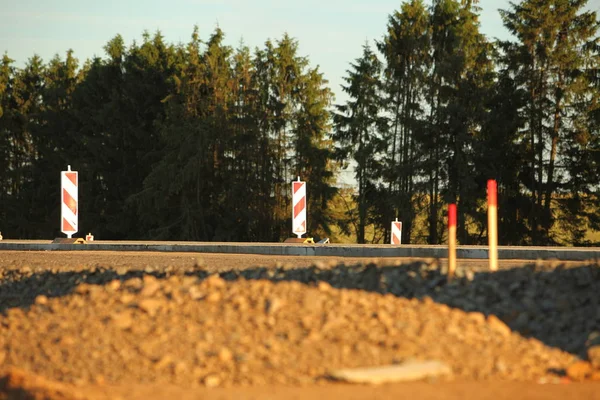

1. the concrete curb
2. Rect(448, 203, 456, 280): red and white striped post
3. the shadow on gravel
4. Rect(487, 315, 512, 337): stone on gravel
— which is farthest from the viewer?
the concrete curb

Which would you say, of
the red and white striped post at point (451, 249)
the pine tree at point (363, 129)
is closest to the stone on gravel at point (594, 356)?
the red and white striped post at point (451, 249)

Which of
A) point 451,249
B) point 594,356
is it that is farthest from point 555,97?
point 594,356

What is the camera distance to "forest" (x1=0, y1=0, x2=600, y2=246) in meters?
48.2

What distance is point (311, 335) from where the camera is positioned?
24.5 feet

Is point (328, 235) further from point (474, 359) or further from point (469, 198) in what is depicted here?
point (474, 359)

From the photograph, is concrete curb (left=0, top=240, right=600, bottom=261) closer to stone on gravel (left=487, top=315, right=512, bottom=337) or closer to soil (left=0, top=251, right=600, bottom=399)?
soil (left=0, top=251, right=600, bottom=399)

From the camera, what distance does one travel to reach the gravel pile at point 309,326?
709cm

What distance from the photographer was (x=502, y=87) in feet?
162

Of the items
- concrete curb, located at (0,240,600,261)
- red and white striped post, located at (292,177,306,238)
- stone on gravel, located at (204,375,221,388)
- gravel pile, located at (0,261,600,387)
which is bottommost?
stone on gravel, located at (204,375,221,388)

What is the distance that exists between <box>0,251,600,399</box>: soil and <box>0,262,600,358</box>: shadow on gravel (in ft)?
0.06

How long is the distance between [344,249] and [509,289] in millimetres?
11610

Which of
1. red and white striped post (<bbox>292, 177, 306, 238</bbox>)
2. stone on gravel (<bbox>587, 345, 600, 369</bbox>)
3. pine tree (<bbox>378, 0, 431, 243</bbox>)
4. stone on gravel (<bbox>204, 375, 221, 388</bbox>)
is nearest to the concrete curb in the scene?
red and white striped post (<bbox>292, 177, 306, 238</bbox>)

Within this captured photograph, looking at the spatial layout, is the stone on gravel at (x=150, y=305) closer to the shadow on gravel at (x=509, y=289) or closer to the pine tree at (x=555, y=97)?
the shadow on gravel at (x=509, y=289)

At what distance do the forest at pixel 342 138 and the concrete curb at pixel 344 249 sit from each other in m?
→ 27.7
